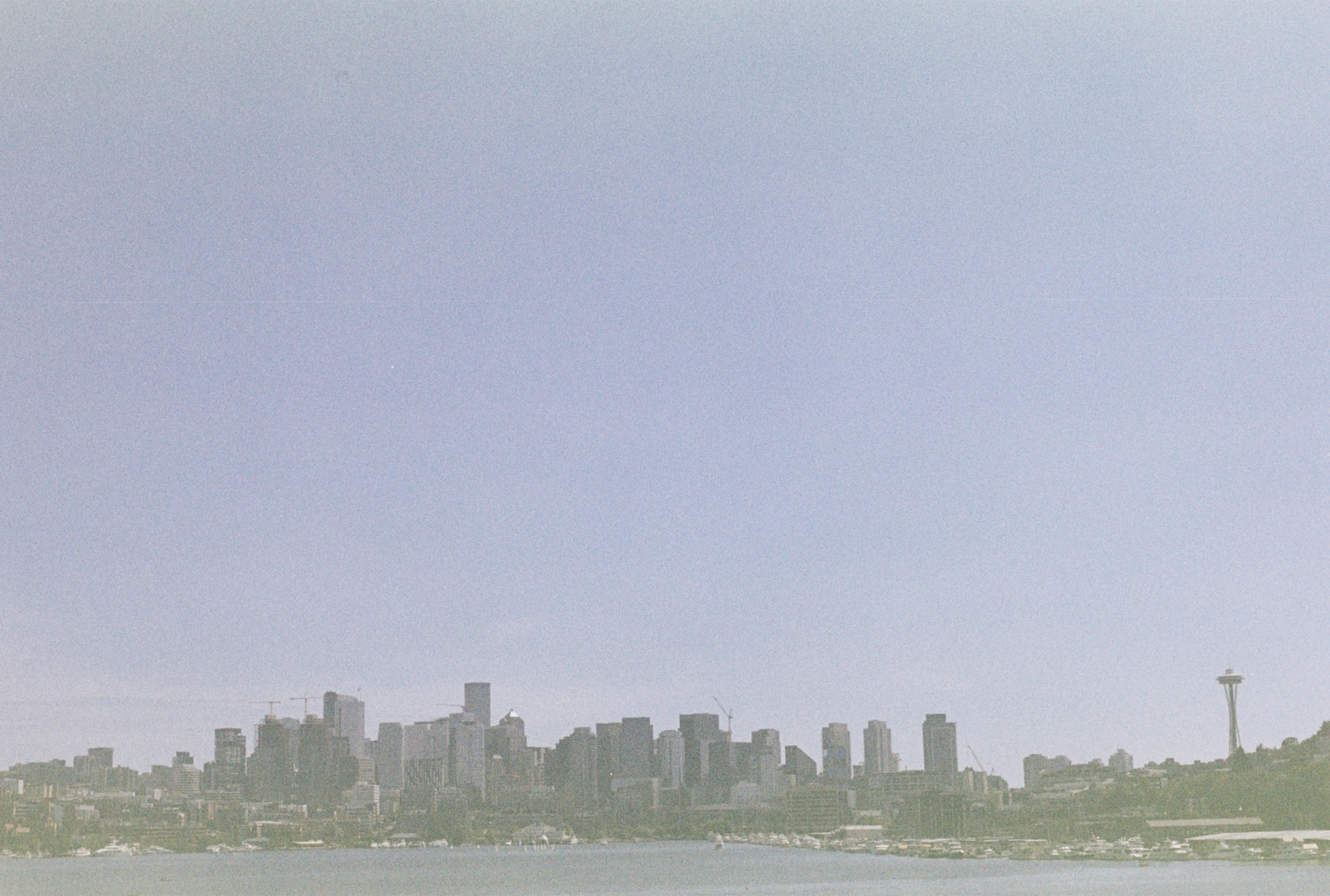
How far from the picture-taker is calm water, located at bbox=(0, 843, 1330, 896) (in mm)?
37000

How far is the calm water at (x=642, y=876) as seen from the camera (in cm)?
3700

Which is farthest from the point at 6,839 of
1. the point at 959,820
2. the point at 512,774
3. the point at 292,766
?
the point at 959,820

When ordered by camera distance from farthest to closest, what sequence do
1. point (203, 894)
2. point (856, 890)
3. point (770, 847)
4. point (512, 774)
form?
point (512, 774) → point (770, 847) → point (203, 894) → point (856, 890)

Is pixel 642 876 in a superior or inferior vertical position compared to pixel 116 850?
superior

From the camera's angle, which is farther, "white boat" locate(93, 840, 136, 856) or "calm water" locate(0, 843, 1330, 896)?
"white boat" locate(93, 840, 136, 856)

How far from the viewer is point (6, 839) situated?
5684 centimetres

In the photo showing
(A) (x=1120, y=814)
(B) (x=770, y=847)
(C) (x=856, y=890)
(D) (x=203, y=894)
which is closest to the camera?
(C) (x=856, y=890)

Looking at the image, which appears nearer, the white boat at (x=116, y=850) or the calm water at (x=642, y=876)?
the calm water at (x=642, y=876)

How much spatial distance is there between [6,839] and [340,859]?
529 inches

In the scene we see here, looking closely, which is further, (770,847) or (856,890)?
(770,847)

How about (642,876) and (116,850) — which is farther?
(116,850)

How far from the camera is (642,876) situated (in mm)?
45719

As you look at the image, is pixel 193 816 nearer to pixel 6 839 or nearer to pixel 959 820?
pixel 6 839

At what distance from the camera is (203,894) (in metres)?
39.9
